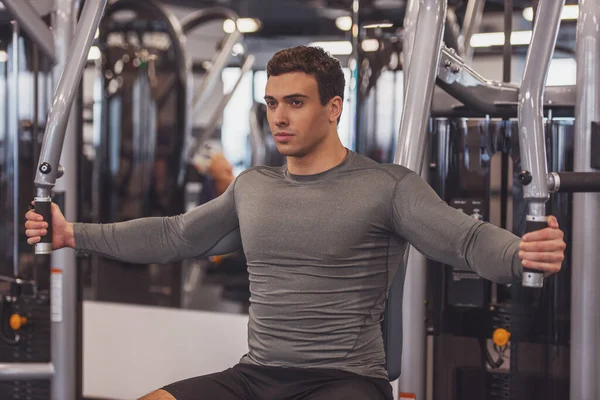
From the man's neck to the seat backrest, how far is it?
34 cm

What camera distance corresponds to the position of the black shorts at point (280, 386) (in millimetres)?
1926

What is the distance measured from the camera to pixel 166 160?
5.77 meters

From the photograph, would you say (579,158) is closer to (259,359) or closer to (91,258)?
(259,359)

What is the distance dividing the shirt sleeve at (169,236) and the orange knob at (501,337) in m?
1.03

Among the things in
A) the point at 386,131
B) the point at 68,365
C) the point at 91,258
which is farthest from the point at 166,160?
the point at 68,365

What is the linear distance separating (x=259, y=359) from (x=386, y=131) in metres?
3.45

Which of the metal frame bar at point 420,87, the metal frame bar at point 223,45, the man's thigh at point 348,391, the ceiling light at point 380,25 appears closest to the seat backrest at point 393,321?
the metal frame bar at point 420,87

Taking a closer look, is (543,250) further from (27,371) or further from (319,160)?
(27,371)

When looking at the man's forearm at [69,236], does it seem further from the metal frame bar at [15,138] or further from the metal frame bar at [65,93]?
the metal frame bar at [15,138]

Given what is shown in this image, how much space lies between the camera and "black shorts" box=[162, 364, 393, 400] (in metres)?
1.93

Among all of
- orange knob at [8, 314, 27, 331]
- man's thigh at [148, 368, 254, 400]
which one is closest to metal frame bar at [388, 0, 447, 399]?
man's thigh at [148, 368, 254, 400]

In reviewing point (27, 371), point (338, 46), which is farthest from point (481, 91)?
point (338, 46)

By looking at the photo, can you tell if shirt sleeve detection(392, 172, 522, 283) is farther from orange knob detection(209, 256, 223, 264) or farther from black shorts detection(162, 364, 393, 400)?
orange knob detection(209, 256, 223, 264)

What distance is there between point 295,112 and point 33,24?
4.08 feet
